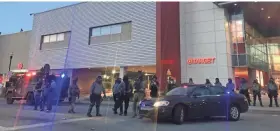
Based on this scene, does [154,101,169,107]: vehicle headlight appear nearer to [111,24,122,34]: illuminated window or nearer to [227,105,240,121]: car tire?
[227,105,240,121]: car tire

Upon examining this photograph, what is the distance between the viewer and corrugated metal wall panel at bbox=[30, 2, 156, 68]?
92.4 ft

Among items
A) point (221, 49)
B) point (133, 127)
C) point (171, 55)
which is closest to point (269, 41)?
point (221, 49)

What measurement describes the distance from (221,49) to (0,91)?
78.3 feet

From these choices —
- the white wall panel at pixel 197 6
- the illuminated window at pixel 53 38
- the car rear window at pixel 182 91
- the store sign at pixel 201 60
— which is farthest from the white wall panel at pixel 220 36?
the illuminated window at pixel 53 38

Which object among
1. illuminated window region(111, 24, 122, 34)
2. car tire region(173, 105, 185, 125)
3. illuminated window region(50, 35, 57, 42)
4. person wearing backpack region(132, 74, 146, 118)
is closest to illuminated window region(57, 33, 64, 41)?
illuminated window region(50, 35, 57, 42)

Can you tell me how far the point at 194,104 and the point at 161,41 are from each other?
56.7 feet

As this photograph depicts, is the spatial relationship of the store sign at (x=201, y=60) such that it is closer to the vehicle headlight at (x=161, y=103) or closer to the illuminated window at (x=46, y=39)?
the vehicle headlight at (x=161, y=103)

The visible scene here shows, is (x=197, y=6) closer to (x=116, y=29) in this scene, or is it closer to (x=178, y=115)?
(x=116, y=29)

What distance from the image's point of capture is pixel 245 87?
1546 centimetres

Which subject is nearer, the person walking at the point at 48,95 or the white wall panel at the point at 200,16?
the person walking at the point at 48,95

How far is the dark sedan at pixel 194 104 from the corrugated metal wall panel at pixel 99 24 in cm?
1741

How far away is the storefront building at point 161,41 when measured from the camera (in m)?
24.9

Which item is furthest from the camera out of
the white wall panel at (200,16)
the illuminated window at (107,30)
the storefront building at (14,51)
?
the storefront building at (14,51)

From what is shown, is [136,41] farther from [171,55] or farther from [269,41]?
[269,41]
